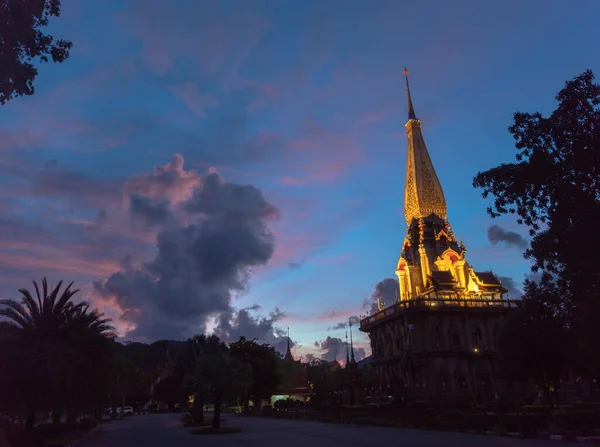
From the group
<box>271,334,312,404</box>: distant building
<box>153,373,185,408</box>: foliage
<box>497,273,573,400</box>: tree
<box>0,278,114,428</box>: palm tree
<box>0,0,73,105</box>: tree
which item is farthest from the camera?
<box>271,334,312,404</box>: distant building

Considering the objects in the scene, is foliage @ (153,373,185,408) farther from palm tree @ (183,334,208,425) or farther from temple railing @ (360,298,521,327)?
temple railing @ (360,298,521,327)

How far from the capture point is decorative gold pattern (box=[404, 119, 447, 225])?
243 feet

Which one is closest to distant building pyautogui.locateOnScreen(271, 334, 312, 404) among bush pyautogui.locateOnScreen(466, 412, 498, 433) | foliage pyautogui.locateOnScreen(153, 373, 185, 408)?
foliage pyautogui.locateOnScreen(153, 373, 185, 408)

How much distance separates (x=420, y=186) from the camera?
75.1 meters

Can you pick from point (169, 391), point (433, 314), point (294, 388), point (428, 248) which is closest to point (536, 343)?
point (433, 314)

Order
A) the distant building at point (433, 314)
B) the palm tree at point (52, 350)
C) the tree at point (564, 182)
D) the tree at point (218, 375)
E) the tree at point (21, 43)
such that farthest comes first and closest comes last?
the distant building at point (433, 314) < the tree at point (218, 375) < the palm tree at point (52, 350) < the tree at point (564, 182) < the tree at point (21, 43)

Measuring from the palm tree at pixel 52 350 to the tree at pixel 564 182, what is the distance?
71.2 ft

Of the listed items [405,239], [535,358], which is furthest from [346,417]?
[405,239]

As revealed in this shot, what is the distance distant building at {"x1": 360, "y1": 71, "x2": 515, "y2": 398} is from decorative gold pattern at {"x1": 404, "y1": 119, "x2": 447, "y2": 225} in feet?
0.49

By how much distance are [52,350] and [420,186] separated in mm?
60528

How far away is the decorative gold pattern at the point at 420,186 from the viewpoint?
7400 centimetres

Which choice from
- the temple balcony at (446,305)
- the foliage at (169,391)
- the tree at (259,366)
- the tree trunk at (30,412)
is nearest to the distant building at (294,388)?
the foliage at (169,391)

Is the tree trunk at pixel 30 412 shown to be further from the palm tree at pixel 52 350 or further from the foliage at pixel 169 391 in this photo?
the foliage at pixel 169 391

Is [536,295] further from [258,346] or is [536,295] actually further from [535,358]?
[258,346]
